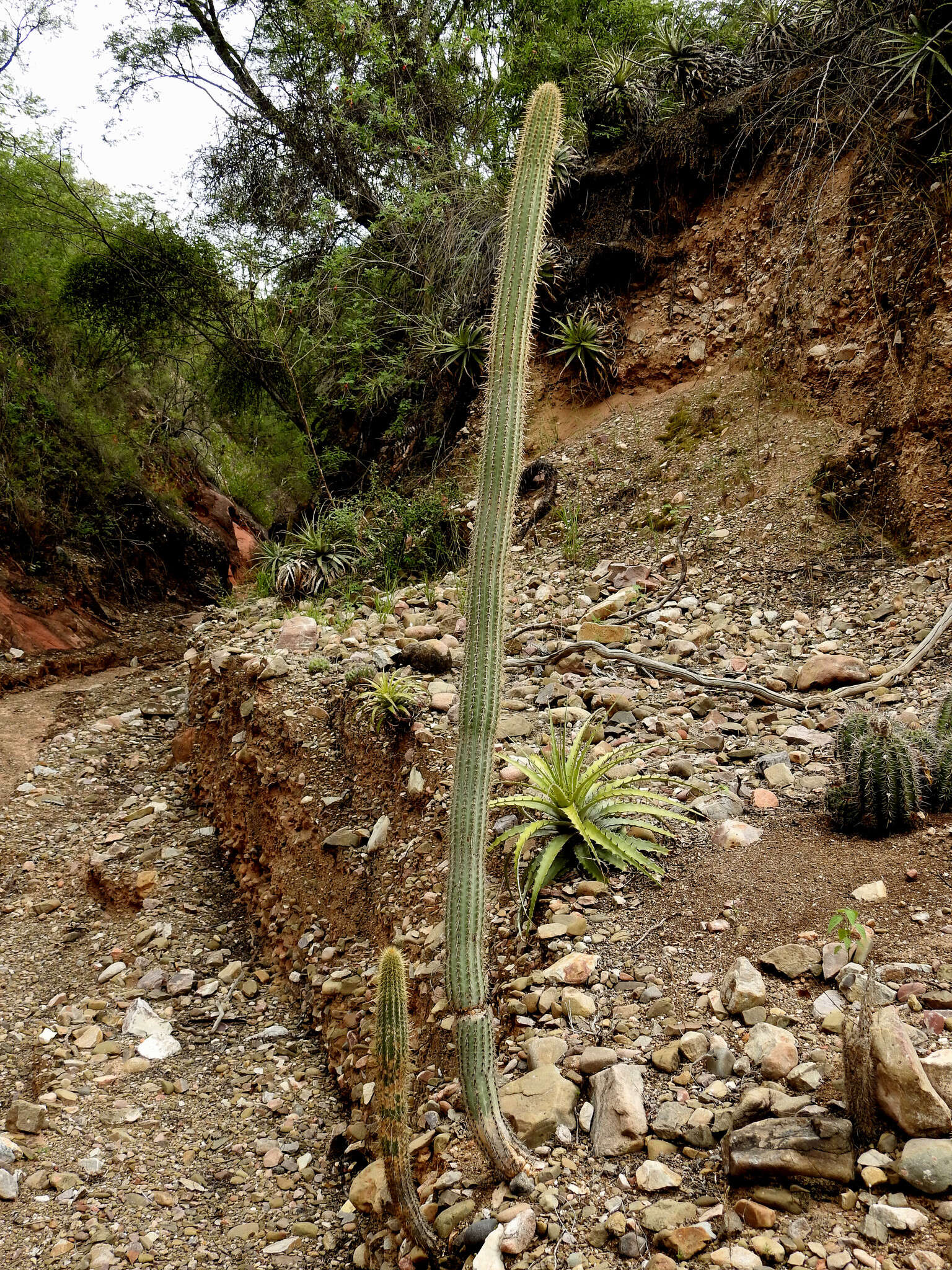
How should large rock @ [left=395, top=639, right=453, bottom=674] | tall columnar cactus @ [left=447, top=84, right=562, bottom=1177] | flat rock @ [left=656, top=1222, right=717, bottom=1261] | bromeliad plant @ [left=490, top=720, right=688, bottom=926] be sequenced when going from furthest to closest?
large rock @ [left=395, top=639, right=453, bottom=674] → bromeliad plant @ [left=490, top=720, right=688, bottom=926] → tall columnar cactus @ [left=447, top=84, right=562, bottom=1177] → flat rock @ [left=656, top=1222, right=717, bottom=1261]

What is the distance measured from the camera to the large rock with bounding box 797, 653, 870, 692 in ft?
14.9

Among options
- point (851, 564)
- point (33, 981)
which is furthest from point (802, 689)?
point (33, 981)

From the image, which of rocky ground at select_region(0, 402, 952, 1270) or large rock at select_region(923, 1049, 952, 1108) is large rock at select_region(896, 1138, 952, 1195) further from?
large rock at select_region(923, 1049, 952, 1108)

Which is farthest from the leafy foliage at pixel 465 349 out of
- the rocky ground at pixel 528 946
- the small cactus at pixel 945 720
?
the small cactus at pixel 945 720

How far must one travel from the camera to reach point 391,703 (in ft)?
15.1

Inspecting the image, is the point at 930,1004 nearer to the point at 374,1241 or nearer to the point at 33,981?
the point at 374,1241

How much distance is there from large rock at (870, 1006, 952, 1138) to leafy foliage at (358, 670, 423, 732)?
3.00 metres

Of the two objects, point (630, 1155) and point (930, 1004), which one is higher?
point (930, 1004)

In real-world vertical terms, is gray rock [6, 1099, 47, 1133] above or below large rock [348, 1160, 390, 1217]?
below

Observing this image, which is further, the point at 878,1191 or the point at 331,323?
the point at 331,323

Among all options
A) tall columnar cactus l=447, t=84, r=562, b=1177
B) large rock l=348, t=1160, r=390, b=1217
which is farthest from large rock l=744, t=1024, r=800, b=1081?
large rock l=348, t=1160, r=390, b=1217

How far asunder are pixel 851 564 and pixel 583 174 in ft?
18.0

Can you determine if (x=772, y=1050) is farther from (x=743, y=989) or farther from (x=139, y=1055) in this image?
(x=139, y=1055)

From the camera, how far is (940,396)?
5.59 metres
